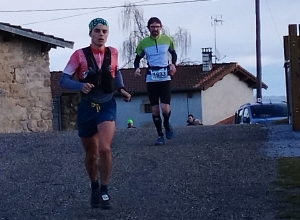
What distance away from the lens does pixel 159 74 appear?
1196cm

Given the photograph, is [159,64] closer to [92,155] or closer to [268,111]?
[92,155]

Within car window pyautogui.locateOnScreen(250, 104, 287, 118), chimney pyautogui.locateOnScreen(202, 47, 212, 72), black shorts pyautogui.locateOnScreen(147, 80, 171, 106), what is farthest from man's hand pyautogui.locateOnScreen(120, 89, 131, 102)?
chimney pyautogui.locateOnScreen(202, 47, 212, 72)

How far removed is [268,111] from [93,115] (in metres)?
17.5

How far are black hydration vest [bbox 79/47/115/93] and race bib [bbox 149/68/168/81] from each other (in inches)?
169

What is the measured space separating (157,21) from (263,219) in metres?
5.41

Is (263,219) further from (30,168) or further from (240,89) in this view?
(240,89)

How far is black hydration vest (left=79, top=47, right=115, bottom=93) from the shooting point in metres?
7.62

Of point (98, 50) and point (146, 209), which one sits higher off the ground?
point (98, 50)

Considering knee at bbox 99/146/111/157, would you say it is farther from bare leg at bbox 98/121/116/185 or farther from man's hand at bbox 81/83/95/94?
man's hand at bbox 81/83/95/94

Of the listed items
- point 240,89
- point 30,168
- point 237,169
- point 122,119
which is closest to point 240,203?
point 237,169

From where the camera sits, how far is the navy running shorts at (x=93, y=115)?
757 centimetres

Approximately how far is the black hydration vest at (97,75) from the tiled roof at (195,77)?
4157 centimetres

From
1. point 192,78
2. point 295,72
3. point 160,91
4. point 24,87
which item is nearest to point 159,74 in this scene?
point 160,91

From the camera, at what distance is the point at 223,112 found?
52719 mm
